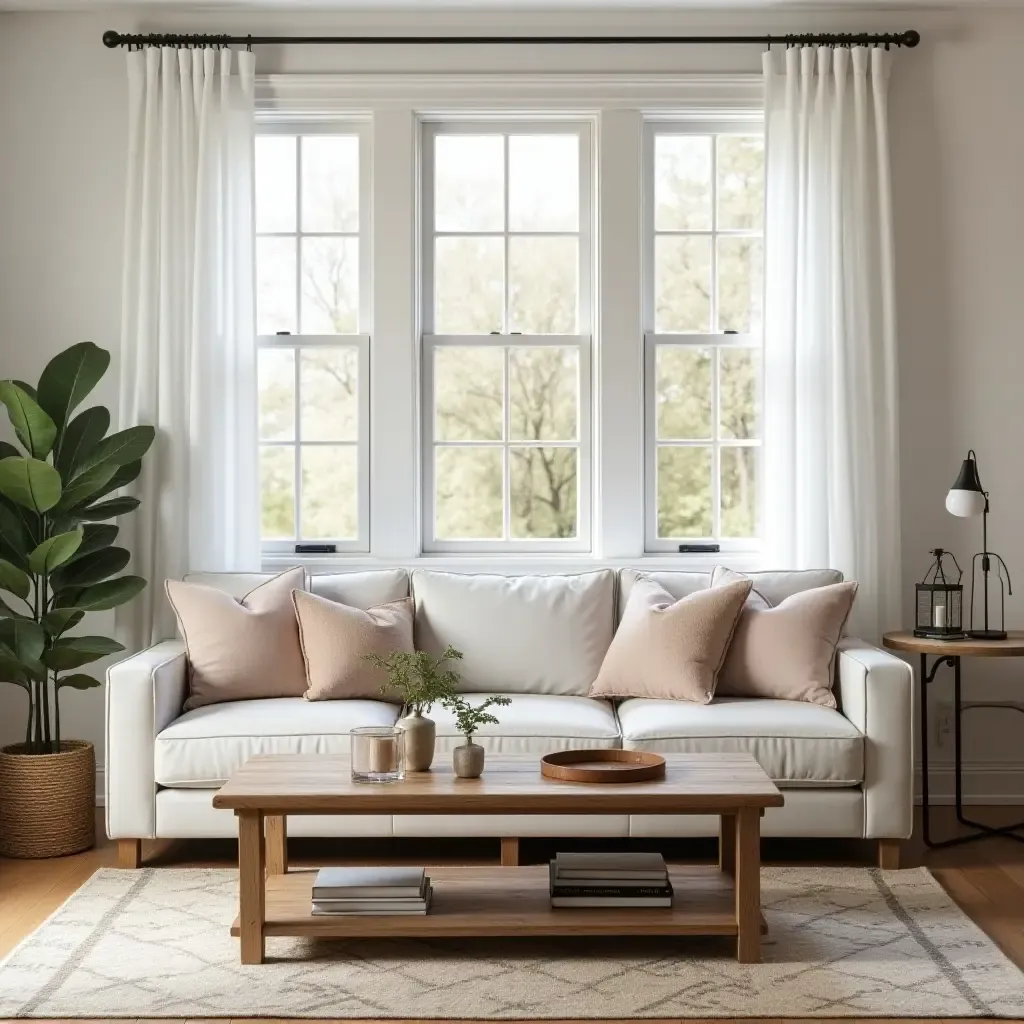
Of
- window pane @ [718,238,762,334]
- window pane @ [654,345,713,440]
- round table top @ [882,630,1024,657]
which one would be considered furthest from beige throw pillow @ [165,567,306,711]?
window pane @ [718,238,762,334]

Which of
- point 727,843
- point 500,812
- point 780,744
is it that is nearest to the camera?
point 500,812

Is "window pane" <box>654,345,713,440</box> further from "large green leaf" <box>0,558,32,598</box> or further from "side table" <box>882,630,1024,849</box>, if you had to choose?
"large green leaf" <box>0,558,32,598</box>

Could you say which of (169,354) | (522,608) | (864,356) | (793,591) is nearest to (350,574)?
(522,608)

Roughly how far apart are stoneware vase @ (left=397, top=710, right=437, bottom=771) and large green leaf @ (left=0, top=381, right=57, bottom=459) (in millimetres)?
1821

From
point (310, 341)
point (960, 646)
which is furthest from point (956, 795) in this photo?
point (310, 341)

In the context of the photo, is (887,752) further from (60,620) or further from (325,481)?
(60,620)

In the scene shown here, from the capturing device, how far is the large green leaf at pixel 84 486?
4.47m

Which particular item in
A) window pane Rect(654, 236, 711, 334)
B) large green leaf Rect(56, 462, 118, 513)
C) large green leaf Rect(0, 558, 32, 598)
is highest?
window pane Rect(654, 236, 711, 334)

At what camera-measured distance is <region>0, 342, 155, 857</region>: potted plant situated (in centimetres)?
432

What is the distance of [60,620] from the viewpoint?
441 cm

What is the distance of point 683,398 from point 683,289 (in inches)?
17.1

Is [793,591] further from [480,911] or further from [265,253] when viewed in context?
[265,253]

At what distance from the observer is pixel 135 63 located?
16.2ft

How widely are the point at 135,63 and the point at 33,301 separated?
0.98 meters
